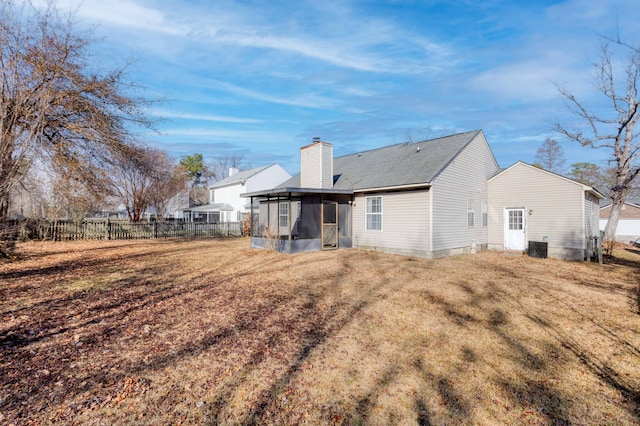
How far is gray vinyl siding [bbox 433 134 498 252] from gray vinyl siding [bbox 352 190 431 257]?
42cm

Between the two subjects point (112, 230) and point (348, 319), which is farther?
point (112, 230)

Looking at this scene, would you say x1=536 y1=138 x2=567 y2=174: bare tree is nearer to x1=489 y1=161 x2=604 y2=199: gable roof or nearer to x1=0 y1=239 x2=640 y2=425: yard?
x1=489 y1=161 x2=604 y2=199: gable roof

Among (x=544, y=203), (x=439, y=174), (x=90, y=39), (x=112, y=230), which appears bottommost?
(x=112, y=230)

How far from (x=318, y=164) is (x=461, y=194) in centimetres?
630

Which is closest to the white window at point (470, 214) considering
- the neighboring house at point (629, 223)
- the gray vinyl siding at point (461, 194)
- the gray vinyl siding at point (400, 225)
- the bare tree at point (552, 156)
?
the gray vinyl siding at point (461, 194)

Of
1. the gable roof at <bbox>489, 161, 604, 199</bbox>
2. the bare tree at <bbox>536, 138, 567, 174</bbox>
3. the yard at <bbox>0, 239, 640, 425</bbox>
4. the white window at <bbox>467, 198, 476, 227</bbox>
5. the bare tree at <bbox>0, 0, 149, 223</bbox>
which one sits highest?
the bare tree at <bbox>536, 138, 567, 174</bbox>

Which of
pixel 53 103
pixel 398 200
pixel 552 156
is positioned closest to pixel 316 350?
pixel 398 200

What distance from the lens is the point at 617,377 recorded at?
11.9 ft

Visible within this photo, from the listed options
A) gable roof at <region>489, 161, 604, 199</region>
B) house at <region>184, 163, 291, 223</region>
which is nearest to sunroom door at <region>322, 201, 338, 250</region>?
gable roof at <region>489, 161, 604, 199</region>

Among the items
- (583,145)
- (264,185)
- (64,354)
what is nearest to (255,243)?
(64,354)

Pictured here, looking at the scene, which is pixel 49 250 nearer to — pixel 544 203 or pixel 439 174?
pixel 439 174

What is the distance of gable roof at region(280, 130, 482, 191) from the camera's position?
12.1 m

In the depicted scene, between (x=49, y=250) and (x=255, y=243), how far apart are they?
323 inches

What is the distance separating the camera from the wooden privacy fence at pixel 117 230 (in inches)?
627
